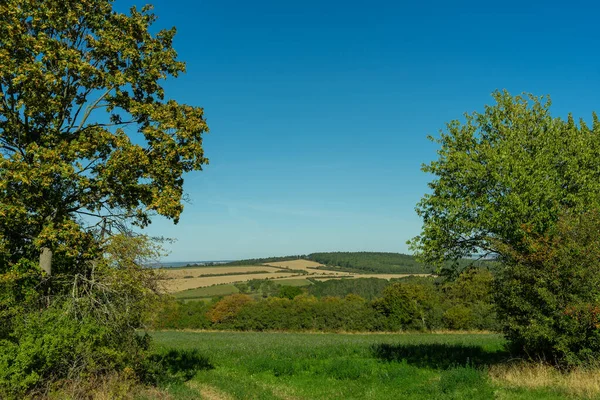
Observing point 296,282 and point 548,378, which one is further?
point 296,282

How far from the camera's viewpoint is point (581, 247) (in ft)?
44.0

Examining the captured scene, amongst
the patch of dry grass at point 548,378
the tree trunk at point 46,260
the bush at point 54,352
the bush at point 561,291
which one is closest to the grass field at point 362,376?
the patch of dry grass at point 548,378

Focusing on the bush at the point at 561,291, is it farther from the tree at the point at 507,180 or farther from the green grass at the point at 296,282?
the green grass at the point at 296,282

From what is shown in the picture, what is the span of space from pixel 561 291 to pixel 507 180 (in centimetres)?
429

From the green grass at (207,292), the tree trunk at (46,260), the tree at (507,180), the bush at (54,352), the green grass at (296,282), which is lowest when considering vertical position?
the green grass at (207,292)

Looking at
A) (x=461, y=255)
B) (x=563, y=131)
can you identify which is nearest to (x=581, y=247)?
(x=461, y=255)

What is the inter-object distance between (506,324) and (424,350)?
7705 mm

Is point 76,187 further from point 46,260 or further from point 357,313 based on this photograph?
point 357,313

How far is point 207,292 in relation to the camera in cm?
10962

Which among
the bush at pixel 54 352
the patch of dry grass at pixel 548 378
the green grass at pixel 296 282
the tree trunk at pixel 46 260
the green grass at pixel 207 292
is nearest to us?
the bush at pixel 54 352

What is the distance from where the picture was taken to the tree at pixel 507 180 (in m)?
15.0

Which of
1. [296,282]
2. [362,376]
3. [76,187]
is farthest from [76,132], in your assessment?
[296,282]

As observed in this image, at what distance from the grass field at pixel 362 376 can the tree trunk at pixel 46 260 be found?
6.00 m

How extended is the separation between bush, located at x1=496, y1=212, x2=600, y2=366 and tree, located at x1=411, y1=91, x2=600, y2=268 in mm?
1004
